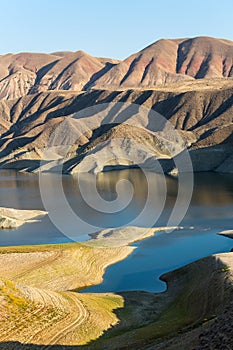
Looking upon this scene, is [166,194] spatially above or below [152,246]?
below

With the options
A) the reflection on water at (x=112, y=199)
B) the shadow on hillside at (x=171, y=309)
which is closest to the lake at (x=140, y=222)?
the reflection on water at (x=112, y=199)

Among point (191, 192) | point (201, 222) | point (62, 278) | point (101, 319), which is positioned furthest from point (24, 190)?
point (101, 319)

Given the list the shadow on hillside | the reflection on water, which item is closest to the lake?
the reflection on water

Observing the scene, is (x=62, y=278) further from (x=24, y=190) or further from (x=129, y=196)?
(x=24, y=190)

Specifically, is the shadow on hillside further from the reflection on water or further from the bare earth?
the reflection on water

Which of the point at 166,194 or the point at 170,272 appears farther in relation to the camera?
the point at 166,194

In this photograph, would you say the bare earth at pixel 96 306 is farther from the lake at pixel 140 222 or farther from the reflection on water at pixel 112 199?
the reflection on water at pixel 112 199
